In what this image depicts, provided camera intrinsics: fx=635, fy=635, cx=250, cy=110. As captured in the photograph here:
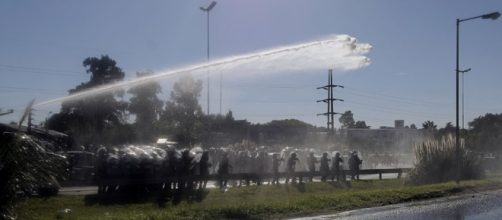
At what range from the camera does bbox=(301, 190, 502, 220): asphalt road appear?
626 inches

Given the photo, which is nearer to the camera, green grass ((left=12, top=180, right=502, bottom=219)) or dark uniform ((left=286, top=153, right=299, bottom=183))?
green grass ((left=12, top=180, right=502, bottom=219))

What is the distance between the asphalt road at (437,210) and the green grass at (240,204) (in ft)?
2.39

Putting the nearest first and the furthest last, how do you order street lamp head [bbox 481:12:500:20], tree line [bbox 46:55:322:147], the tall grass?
street lamp head [bbox 481:12:500:20] < the tall grass < tree line [bbox 46:55:322:147]

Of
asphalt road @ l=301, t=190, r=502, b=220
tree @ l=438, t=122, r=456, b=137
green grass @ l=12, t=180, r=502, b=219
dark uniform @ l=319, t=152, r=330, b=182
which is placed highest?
tree @ l=438, t=122, r=456, b=137

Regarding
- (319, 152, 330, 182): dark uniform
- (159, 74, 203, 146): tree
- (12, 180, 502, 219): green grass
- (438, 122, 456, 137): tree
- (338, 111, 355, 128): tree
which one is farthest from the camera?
(338, 111, 355, 128): tree

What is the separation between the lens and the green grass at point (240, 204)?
14890 mm

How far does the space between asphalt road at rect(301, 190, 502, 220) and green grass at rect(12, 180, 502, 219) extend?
0.73 metres

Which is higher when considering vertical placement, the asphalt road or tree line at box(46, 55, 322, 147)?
tree line at box(46, 55, 322, 147)

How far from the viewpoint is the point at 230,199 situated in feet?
63.3

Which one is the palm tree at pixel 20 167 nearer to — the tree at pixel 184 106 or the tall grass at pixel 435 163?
the tall grass at pixel 435 163

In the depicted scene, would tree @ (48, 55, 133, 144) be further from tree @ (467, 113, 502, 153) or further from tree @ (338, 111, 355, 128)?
tree @ (338, 111, 355, 128)

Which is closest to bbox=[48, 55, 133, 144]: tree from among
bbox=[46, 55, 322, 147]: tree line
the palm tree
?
bbox=[46, 55, 322, 147]: tree line

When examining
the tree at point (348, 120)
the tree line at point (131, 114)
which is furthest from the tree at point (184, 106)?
the tree at point (348, 120)

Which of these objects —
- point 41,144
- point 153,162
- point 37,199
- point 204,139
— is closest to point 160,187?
point 153,162
